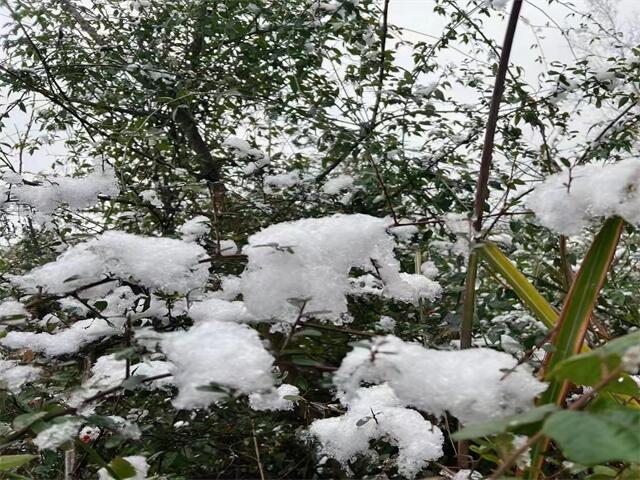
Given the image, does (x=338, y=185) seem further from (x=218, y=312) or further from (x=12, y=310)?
(x=12, y=310)

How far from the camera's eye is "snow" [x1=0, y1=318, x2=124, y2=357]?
986 mm

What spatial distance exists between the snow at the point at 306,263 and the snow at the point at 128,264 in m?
0.11

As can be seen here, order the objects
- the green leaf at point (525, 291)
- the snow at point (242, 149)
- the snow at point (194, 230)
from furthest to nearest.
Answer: the snow at point (242, 149) → the snow at point (194, 230) → the green leaf at point (525, 291)

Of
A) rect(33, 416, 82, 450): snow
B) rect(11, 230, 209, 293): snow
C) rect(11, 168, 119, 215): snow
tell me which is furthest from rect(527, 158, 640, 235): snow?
rect(11, 168, 119, 215): snow

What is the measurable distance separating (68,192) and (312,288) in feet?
2.38

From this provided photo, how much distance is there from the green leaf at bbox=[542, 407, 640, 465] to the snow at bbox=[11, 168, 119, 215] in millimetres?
1060

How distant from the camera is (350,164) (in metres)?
2.13

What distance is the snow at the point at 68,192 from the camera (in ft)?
3.98

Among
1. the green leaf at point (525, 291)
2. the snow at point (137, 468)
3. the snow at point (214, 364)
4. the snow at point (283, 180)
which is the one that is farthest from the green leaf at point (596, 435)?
the snow at point (283, 180)

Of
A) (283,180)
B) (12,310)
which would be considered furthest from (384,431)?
(283,180)

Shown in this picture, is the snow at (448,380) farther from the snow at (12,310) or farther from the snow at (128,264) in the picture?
the snow at (12,310)

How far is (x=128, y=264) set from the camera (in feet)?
2.57

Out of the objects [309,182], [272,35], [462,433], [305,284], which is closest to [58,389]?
[305,284]

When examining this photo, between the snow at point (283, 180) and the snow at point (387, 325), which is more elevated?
the snow at point (283, 180)
